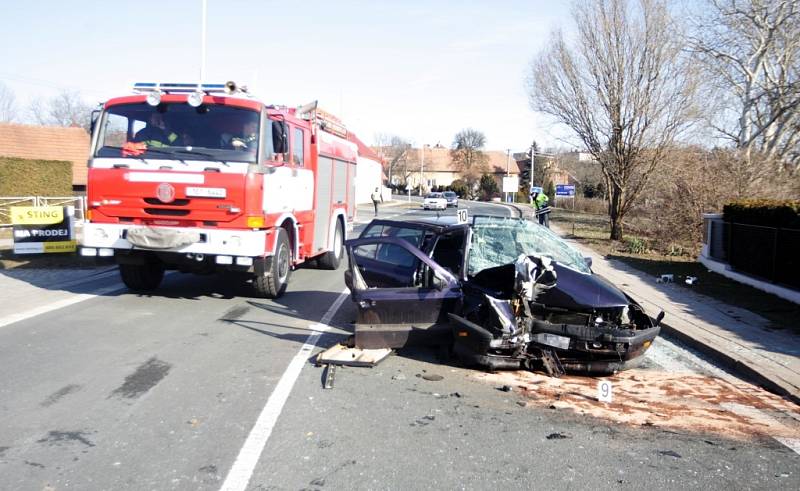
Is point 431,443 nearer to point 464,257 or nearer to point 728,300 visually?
point 464,257

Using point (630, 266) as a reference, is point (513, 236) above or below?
above

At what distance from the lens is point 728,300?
11.5m

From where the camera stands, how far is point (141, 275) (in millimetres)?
10305

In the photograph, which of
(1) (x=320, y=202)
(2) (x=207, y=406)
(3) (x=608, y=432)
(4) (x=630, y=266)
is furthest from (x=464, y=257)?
(4) (x=630, y=266)

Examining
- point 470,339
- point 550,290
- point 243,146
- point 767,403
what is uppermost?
point 243,146

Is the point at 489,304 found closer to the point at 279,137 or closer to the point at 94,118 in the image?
the point at 279,137

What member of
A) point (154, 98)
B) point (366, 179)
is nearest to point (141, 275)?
point (154, 98)

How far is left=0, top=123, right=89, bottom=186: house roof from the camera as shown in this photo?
119 ft

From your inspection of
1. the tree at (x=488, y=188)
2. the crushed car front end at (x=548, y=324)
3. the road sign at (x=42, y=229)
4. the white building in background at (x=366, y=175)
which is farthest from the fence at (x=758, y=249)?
the tree at (x=488, y=188)

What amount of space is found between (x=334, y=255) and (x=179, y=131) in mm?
5840

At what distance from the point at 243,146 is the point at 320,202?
3.70m

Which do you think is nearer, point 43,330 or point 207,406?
point 207,406

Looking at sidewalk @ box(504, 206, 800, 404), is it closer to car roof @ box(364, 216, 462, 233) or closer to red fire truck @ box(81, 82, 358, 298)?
car roof @ box(364, 216, 462, 233)

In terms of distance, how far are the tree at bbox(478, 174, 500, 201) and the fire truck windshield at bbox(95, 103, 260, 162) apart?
85992 millimetres
